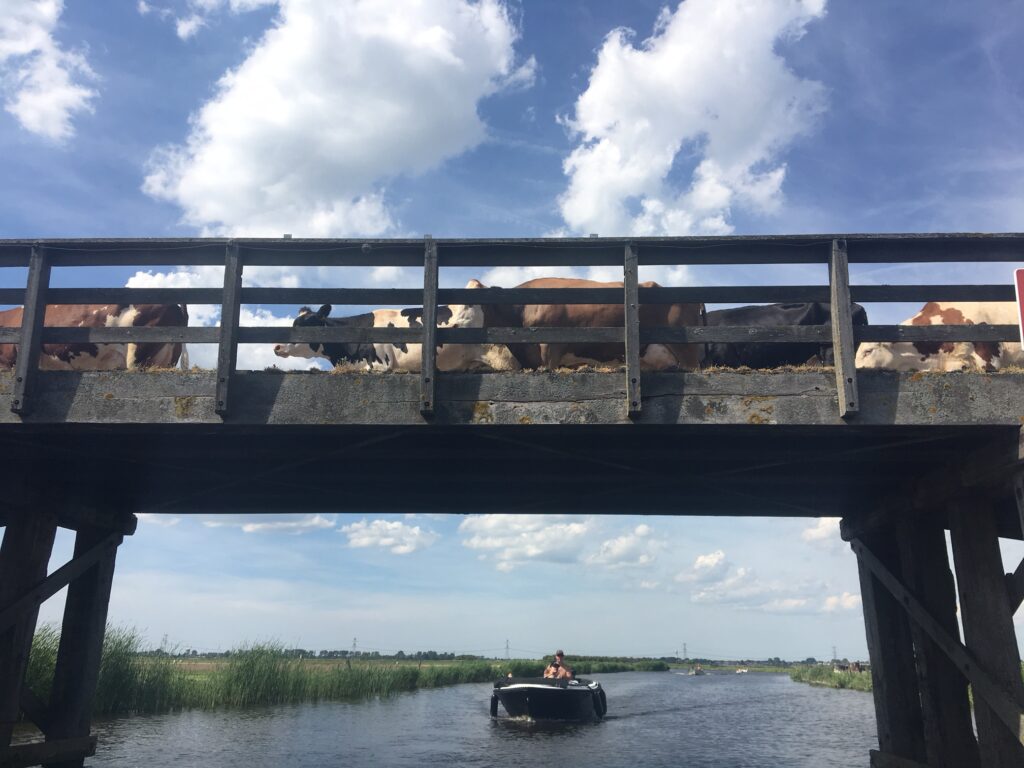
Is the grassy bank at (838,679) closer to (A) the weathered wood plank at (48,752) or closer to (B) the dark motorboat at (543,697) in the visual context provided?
(B) the dark motorboat at (543,697)

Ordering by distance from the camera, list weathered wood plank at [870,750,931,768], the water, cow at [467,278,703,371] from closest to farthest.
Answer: weathered wood plank at [870,750,931,768]
cow at [467,278,703,371]
the water

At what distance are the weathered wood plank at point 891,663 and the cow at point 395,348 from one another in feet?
19.1

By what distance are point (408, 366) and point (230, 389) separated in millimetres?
5958

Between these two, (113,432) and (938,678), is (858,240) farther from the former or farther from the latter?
(113,432)

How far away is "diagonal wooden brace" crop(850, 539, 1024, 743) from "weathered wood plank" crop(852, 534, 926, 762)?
95 cm

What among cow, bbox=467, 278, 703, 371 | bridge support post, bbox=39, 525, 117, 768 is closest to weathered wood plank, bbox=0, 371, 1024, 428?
cow, bbox=467, 278, 703, 371

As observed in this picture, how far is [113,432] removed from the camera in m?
7.77

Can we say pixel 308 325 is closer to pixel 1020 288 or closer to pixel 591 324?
pixel 591 324

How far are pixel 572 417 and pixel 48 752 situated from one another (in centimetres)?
741

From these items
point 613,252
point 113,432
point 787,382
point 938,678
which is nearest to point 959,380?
point 787,382

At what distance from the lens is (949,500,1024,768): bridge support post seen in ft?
24.7

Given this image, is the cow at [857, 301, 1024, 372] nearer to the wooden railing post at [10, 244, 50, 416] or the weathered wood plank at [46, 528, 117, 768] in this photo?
the wooden railing post at [10, 244, 50, 416]

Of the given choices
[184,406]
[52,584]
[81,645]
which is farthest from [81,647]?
[184,406]

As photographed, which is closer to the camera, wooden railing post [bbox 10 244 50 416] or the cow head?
wooden railing post [bbox 10 244 50 416]
